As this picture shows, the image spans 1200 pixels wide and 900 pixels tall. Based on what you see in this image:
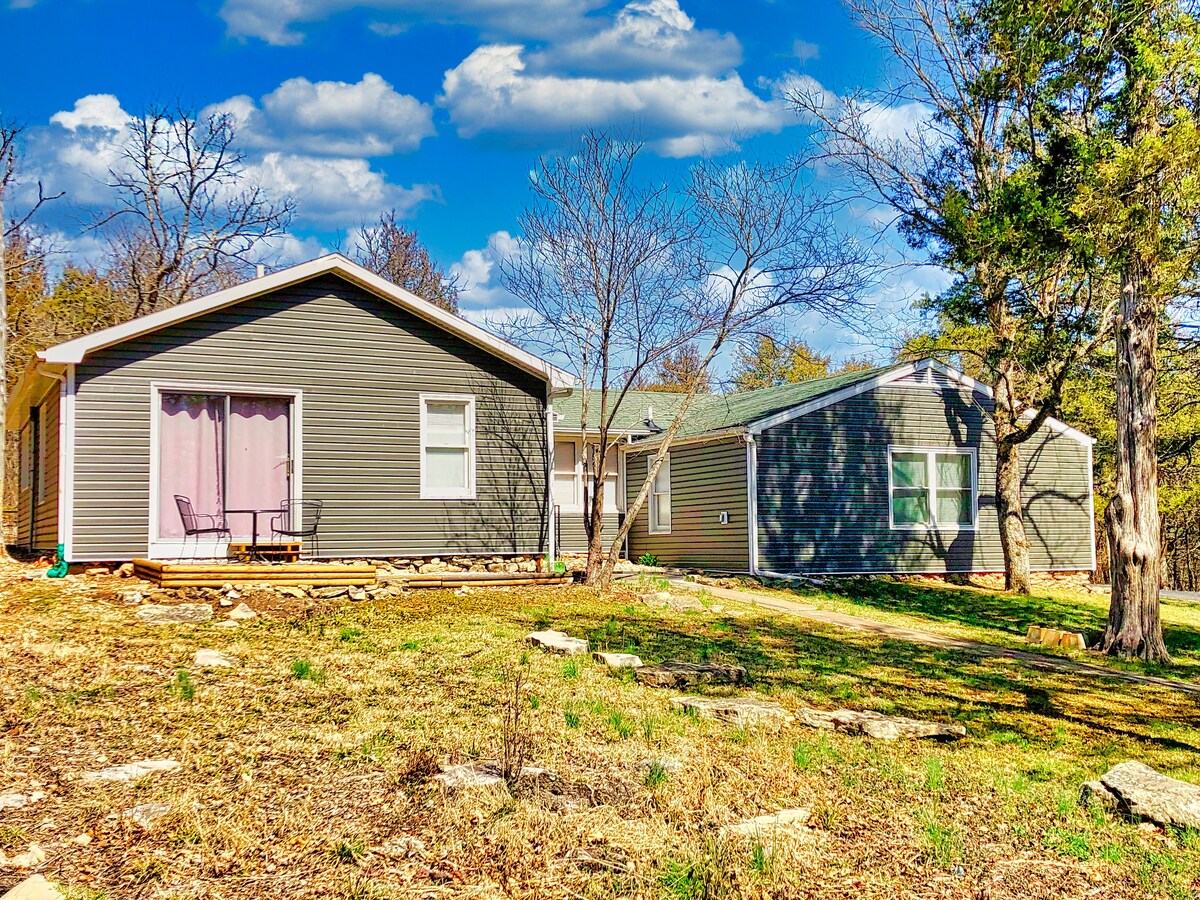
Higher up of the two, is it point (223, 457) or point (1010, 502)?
point (223, 457)

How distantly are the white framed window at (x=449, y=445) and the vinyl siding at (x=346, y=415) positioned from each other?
135mm

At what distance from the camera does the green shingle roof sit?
65.0ft

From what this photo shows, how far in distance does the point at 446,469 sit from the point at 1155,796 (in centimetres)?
1130

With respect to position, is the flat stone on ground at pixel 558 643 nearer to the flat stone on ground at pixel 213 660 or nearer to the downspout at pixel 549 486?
the flat stone on ground at pixel 213 660

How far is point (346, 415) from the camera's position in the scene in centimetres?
1470

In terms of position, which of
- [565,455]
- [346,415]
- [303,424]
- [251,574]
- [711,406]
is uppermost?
[711,406]

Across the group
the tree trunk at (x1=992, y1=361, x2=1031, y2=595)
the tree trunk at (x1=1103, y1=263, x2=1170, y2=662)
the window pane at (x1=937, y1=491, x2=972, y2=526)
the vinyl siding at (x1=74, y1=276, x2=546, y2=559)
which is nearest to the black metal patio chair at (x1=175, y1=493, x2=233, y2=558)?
the vinyl siding at (x1=74, y1=276, x2=546, y2=559)

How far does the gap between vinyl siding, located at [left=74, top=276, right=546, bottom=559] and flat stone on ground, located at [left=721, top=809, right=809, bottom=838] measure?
10.6 metres

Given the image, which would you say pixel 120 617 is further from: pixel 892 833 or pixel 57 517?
pixel 892 833

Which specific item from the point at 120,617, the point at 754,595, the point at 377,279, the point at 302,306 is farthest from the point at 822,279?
the point at 120,617

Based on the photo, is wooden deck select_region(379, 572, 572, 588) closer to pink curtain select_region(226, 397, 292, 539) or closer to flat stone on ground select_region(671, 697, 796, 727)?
pink curtain select_region(226, 397, 292, 539)

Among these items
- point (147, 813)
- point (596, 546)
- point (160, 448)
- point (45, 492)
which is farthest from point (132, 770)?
point (45, 492)

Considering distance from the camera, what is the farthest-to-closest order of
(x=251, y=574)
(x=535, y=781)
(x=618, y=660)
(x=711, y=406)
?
(x=711, y=406) → (x=251, y=574) → (x=618, y=660) → (x=535, y=781)

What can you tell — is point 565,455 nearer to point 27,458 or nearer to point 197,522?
point 197,522
